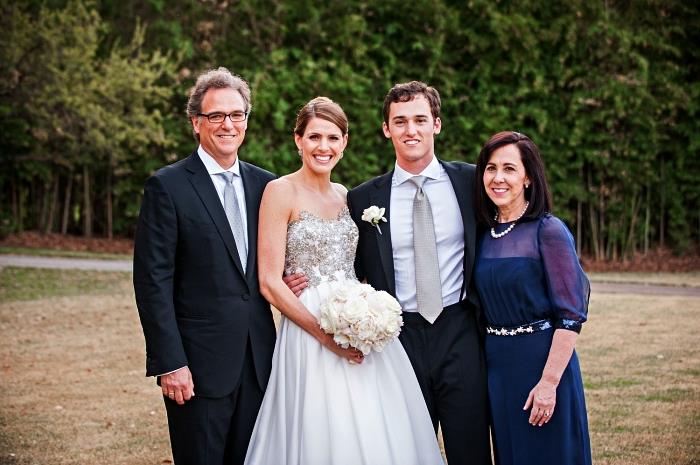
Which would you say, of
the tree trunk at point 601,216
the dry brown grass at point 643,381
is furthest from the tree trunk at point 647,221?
the dry brown grass at point 643,381

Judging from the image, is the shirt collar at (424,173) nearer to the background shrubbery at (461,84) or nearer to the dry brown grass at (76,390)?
the dry brown grass at (76,390)

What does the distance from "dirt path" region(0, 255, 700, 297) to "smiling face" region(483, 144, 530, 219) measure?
1094cm

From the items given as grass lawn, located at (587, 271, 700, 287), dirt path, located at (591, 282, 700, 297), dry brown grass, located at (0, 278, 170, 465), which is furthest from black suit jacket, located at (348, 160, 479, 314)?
grass lawn, located at (587, 271, 700, 287)

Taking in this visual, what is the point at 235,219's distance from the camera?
4.26 metres

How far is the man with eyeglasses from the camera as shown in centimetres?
405

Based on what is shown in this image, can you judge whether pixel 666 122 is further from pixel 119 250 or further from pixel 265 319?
pixel 265 319

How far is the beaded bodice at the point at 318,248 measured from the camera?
4.34 metres

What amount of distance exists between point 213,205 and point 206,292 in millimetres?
A: 454

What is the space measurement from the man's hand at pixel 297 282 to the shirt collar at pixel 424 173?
2.57 ft

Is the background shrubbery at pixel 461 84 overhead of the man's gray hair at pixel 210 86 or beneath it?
overhead

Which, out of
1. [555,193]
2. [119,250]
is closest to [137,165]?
[119,250]

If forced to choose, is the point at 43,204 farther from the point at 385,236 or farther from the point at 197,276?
the point at 385,236

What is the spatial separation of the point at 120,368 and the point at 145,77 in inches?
432

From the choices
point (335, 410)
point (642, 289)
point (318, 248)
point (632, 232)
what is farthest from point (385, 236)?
point (632, 232)
